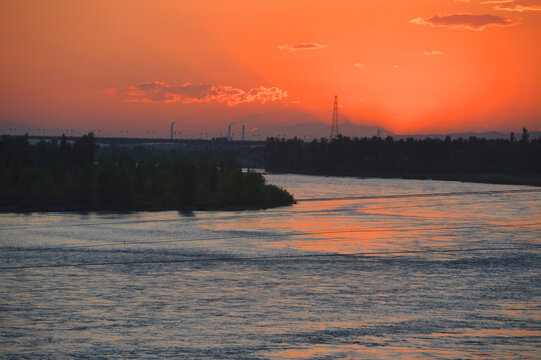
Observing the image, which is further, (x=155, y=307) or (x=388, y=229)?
(x=388, y=229)

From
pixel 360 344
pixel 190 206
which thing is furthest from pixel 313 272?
pixel 190 206

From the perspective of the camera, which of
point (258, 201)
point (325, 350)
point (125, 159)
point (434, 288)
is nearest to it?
point (325, 350)

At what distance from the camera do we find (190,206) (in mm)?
91250

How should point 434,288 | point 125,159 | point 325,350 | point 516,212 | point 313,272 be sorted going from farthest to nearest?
point 125,159 < point 516,212 < point 313,272 < point 434,288 < point 325,350

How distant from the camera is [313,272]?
35156 millimetres

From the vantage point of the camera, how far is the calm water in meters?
20.4

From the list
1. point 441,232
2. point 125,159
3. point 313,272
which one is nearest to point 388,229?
point 441,232

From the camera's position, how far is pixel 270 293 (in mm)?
28812

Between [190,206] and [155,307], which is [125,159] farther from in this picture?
[155,307]

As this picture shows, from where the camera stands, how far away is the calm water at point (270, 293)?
2041 centimetres

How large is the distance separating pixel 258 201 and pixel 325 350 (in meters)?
76.6

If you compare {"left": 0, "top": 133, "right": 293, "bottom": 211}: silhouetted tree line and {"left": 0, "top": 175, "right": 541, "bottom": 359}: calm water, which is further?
{"left": 0, "top": 133, "right": 293, "bottom": 211}: silhouetted tree line

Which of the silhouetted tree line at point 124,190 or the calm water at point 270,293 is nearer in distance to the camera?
the calm water at point 270,293

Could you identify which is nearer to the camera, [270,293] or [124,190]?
[270,293]
